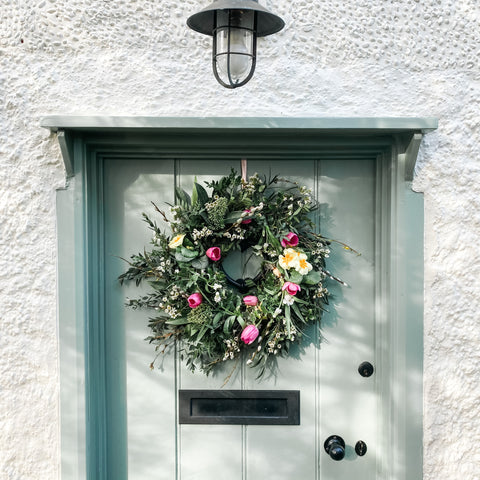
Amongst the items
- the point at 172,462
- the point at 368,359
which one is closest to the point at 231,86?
the point at 368,359

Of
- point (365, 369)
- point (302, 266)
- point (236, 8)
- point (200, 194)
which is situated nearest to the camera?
point (236, 8)

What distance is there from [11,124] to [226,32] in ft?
3.44

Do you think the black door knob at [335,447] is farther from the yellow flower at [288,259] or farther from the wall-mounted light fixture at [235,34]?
the wall-mounted light fixture at [235,34]

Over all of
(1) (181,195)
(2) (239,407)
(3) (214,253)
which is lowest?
(2) (239,407)

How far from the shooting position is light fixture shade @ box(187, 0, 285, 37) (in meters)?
1.51

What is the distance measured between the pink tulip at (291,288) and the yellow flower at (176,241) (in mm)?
487

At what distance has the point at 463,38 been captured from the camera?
2.02 meters

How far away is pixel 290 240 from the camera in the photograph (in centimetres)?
202

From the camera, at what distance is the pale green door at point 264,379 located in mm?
2180

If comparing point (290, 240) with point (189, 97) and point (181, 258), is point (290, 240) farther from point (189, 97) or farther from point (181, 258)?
point (189, 97)

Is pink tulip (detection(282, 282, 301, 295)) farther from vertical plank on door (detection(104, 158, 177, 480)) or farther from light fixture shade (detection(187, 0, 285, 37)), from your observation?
light fixture shade (detection(187, 0, 285, 37))

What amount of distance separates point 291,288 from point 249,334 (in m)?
0.27

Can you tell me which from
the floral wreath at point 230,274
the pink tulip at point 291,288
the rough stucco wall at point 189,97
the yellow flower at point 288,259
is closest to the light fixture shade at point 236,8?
the rough stucco wall at point 189,97

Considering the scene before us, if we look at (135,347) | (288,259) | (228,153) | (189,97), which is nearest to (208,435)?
(135,347)
